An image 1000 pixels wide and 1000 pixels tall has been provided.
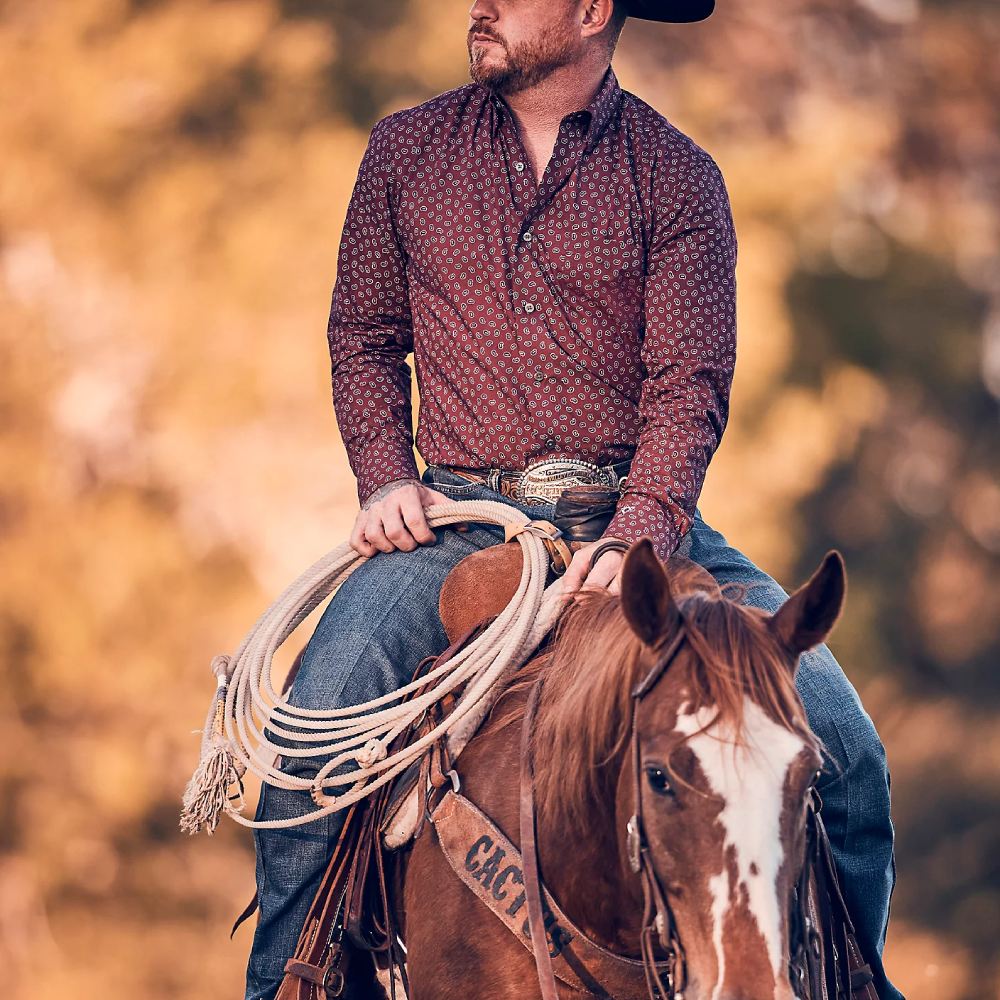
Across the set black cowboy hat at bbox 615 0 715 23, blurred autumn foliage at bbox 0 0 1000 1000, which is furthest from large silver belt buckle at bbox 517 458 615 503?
blurred autumn foliage at bbox 0 0 1000 1000

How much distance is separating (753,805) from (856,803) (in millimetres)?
992

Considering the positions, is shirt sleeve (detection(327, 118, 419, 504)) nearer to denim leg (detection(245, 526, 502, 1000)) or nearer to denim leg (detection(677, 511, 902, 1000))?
denim leg (detection(245, 526, 502, 1000))

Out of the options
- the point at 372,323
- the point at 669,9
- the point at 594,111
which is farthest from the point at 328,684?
the point at 669,9

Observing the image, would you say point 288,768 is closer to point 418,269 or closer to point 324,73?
point 418,269

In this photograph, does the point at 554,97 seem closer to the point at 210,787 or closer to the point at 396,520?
the point at 396,520

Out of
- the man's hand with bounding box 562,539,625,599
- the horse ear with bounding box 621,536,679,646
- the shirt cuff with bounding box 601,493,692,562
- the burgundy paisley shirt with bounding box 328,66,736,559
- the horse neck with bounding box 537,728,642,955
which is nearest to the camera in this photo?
the horse ear with bounding box 621,536,679,646

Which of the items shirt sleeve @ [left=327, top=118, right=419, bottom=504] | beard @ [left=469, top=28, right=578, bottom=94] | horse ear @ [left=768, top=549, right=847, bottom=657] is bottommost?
horse ear @ [left=768, top=549, right=847, bottom=657]

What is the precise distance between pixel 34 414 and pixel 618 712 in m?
7.26

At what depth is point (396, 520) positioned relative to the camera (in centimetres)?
310

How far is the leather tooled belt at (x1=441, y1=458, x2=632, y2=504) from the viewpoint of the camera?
127 inches

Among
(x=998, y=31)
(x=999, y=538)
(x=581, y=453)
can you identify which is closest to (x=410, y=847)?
(x=581, y=453)

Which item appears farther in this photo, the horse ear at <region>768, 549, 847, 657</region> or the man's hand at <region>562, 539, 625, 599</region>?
the man's hand at <region>562, 539, 625, 599</region>

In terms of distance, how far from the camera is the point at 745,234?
9258mm

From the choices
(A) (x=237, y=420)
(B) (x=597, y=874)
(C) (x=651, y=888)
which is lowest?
(A) (x=237, y=420)
